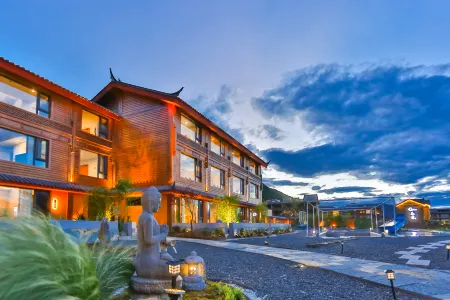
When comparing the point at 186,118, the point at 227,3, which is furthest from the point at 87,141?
the point at 227,3

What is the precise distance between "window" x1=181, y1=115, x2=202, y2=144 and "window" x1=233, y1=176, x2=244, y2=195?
8392 mm

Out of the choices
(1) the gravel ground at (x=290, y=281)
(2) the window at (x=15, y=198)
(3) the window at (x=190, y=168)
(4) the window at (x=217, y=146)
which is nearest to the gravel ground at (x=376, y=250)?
(1) the gravel ground at (x=290, y=281)

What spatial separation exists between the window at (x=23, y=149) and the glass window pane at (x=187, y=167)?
8.55 meters

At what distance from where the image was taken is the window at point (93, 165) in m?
21.7

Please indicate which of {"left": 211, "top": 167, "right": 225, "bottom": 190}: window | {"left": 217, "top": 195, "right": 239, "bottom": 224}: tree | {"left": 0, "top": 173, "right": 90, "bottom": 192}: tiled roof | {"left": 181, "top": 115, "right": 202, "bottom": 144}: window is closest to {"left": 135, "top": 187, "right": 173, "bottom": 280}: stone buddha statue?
{"left": 0, "top": 173, "right": 90, "bottom": 192}: tiled roof

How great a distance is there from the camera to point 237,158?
117ft

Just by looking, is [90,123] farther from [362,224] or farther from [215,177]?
[362,224]

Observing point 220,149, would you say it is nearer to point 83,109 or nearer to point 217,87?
point 217,87

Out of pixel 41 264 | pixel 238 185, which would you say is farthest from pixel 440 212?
pixel 41 264

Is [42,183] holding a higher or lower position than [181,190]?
higher

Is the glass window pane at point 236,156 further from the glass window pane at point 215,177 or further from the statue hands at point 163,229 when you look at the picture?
the statue hands at point 163,229

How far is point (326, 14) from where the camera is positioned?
48.8ft

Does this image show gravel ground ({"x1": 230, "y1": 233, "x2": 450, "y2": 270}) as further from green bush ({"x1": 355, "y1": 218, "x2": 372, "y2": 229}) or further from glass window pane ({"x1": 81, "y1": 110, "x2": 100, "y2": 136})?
green bush ({"x1": 355, "y1": 218, "x2": 372, "y2": 229})

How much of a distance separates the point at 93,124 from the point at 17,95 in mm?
5762
